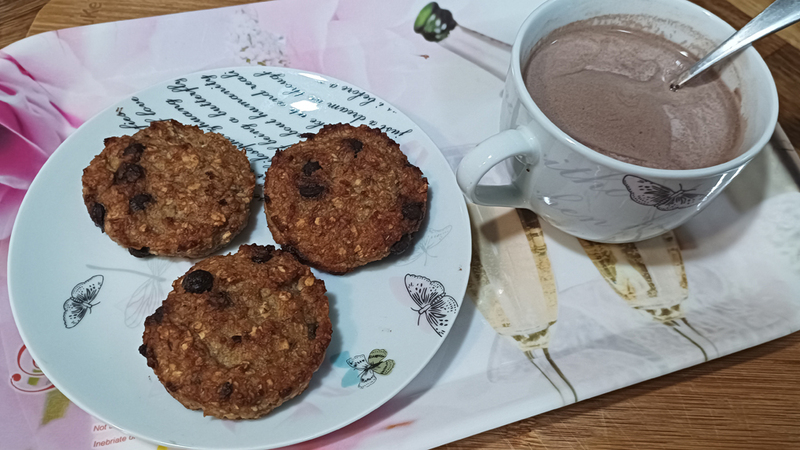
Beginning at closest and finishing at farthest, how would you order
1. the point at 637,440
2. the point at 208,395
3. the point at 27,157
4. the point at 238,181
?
the point at 208,395
the point at 637,440
the point at 238,181
the point at 27,157

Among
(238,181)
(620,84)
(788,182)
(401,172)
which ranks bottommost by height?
(238,181)

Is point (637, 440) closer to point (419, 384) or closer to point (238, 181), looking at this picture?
point (419, 384)

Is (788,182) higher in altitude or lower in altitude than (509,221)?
higher

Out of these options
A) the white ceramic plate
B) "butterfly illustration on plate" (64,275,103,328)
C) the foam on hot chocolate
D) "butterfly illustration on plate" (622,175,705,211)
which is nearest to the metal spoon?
the foam on hot chocolate

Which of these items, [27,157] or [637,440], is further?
[27,157]

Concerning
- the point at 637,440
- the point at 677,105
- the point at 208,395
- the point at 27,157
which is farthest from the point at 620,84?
the point at 27,157

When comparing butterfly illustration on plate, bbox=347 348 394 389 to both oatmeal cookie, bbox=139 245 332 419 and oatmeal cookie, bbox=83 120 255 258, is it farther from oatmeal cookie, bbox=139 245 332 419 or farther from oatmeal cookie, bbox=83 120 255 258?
oatmeal cookie, bbox=83 120 255 258

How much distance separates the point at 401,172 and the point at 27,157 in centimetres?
87

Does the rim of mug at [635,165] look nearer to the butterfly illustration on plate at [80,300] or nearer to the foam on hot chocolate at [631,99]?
the foam on hot chocolate at [631,99]

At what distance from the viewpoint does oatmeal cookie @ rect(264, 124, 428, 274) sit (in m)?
1.02

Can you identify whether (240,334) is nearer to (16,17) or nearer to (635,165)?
(635,165)

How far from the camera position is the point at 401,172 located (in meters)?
1.11

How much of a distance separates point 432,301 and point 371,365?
17cm

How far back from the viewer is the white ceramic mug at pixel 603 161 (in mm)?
863
